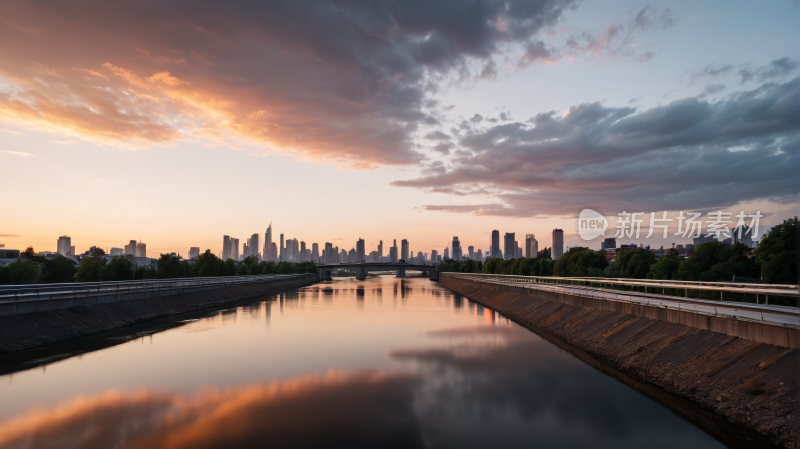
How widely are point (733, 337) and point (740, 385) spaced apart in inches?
136

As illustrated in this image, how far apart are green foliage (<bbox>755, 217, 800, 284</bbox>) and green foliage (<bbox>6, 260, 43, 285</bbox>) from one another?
122589 mm

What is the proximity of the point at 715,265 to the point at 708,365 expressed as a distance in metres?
68.6

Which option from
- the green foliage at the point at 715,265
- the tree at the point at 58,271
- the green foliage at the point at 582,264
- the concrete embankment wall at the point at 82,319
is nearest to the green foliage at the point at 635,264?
the green foliage at the point at 582,264

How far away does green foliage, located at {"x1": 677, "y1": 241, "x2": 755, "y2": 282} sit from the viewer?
2908 inches

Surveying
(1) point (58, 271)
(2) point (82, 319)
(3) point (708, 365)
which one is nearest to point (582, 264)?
(3) point (708, 365)

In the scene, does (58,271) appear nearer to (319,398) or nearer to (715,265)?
(319,398)

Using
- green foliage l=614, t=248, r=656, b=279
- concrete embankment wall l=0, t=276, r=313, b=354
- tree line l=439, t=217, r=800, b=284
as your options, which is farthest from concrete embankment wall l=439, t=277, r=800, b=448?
green foliage l=614, t=248, r=656, b=279

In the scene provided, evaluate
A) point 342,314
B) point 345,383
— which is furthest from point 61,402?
point 342,314

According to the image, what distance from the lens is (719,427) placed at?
52.4 feet

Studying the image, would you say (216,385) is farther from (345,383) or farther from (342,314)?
(342,314)

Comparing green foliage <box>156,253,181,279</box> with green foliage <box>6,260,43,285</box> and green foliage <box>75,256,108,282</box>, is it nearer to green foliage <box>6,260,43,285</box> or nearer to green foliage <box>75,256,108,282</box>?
green foliage <box>75,256,108,282</box>

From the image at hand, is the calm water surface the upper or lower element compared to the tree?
lower

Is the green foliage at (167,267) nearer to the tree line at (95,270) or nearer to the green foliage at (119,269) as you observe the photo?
the tree line at (95,270)

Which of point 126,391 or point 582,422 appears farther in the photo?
point 126,391
